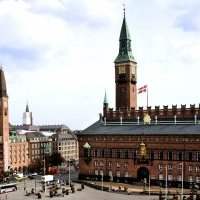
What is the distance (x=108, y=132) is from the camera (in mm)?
90688

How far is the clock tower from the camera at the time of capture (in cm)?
10006

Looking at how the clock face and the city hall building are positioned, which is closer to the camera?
the city hall building

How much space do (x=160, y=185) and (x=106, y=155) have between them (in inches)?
551

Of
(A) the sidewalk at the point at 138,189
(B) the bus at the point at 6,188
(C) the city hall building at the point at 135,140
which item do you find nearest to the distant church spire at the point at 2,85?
(C) the city hall building at the point at 135,140

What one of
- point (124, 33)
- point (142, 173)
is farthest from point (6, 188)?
point (124, 33)

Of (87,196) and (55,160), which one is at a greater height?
(55,160)

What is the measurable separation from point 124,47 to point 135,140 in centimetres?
2404

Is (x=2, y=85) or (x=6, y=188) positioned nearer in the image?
(x=6, y=188)

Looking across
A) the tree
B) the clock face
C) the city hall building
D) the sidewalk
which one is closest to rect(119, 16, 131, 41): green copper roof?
the city hall building

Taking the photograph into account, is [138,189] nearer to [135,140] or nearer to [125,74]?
[135,140]

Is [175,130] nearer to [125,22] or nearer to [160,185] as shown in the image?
[160,185]

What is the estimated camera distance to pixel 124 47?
101 meters

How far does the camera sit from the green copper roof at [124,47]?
10019cm

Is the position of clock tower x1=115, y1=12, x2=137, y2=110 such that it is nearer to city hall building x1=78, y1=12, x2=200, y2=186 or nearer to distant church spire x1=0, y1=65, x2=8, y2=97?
city hall building x1=78, y1=12, x2=200, y2=186
